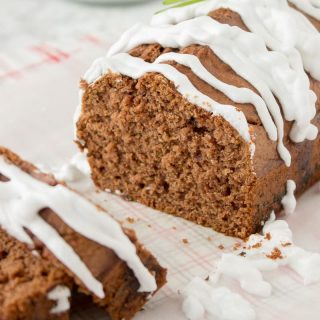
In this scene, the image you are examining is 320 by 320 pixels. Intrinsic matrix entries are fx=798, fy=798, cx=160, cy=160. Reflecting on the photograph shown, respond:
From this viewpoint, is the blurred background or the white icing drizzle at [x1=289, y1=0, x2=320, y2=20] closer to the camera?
the white icing drizzle at [x1=289, y1=0, x2=320, y2=20]

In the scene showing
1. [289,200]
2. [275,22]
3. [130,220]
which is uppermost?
[275,22]

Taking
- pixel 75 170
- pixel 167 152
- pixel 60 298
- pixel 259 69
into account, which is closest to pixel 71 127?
pixel 75 170

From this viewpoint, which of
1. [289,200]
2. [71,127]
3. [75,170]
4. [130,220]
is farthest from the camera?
[71,127]

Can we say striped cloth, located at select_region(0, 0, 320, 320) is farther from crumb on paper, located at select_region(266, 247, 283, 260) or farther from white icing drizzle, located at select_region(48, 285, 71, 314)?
white icing drizzle, located at select_region(48, 285, 71, 314)

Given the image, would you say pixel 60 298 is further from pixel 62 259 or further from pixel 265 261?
pixel 265 261

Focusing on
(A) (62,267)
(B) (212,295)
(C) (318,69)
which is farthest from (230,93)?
(A) (62,267)

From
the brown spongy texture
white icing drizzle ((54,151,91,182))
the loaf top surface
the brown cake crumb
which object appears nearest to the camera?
the brown spongy texture

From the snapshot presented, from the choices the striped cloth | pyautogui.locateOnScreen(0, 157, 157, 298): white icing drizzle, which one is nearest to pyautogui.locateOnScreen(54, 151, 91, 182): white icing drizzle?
the striped cloth
